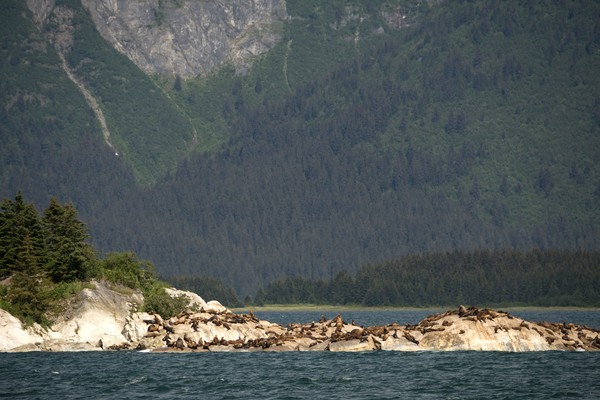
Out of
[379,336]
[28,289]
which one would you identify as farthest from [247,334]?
[28,289]

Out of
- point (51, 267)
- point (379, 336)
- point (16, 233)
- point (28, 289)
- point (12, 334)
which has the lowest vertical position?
point (379, 336)

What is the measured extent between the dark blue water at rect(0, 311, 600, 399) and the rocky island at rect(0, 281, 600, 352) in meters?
2.92

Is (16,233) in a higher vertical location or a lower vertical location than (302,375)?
higher

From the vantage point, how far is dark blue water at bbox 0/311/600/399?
8006 centimetres

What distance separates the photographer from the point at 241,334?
114 m

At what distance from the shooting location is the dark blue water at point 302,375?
80062mm

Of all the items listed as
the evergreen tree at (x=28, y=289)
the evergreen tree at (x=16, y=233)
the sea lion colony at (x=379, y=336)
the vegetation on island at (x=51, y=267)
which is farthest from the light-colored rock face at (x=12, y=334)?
the sea lion colony at (x=379, y=336)

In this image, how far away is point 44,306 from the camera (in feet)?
357

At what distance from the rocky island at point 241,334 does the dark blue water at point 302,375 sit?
292 cm

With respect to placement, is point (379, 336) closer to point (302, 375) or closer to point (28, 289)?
point (302, 375)

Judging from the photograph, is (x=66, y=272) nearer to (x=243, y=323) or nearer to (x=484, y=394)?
(x=243, y=323)

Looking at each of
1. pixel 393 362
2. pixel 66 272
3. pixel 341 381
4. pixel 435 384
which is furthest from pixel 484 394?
pixel 66 272

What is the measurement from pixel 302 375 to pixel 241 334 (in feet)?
84.0

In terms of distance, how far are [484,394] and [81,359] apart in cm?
3593
